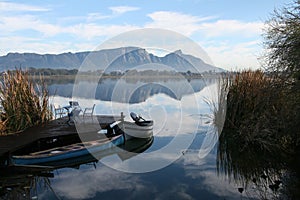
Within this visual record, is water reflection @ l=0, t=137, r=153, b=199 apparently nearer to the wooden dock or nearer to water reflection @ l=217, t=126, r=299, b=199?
the wooden dock

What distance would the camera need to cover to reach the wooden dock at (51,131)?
8856mm

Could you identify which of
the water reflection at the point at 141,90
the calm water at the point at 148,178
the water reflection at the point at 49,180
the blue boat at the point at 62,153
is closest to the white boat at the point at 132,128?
the calm water at the point at 148,178

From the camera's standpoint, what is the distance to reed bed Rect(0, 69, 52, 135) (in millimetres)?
10594

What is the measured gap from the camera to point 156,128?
48.4 feet

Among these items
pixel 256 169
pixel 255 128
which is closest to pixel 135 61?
pixel 255 128

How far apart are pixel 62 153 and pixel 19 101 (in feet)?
11.1

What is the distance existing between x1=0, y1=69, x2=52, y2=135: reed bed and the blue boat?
8.31 ft

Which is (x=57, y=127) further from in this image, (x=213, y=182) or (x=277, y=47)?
(x=277, y=47)

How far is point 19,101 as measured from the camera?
10820 millimetres

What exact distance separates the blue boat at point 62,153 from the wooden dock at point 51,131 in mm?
486

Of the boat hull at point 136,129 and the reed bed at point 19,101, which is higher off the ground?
the reed bed at point 19,101

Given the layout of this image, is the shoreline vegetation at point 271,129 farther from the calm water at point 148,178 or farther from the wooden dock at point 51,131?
the wooden dock at point 51,131

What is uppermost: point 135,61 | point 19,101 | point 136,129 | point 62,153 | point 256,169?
point 135,61

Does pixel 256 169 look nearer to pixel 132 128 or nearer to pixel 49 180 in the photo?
pixel 132 128
